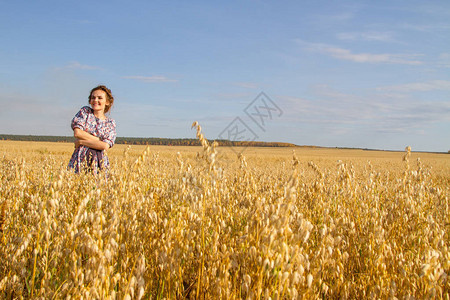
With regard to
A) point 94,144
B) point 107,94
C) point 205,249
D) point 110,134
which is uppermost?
point 107,94

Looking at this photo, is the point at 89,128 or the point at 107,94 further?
the point at 107,94

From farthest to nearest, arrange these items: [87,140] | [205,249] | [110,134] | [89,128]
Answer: [110,134] → [89,128] → [87,140] → [205,249]

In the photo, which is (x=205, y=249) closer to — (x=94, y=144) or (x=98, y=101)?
(x=94, y=144)

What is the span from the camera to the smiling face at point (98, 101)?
19.8ft

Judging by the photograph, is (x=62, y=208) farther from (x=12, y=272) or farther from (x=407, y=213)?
(x=407, y=213)

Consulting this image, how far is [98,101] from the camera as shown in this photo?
6.05m

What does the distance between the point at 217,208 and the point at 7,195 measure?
217 cm

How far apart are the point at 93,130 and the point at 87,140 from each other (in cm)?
31

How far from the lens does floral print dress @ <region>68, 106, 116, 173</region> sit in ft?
19.2

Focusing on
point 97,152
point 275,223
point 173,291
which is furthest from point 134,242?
point 97,152

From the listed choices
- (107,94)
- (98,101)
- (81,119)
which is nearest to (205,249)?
(81,119)

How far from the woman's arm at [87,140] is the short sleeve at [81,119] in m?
0.08

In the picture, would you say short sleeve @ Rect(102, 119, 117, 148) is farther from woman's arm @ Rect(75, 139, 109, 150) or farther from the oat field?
the oat field

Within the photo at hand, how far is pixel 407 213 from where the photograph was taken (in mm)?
2824
